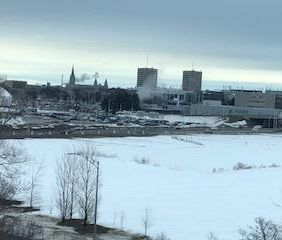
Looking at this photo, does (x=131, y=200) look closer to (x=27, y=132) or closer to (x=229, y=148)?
(x=229, y=148)

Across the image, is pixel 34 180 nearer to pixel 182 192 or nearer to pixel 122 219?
pixel 182 192

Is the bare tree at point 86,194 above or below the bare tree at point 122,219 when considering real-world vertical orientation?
above

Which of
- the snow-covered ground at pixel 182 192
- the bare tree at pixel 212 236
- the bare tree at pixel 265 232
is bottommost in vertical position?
the snow-covered ground at pixel 182 192

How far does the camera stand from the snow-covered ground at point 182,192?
1195 inches

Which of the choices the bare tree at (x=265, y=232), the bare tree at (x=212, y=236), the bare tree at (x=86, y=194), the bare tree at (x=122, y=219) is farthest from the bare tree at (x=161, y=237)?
the bare tree at (x=86, y=194)

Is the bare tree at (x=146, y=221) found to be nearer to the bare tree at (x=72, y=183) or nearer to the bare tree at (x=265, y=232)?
the bare tree at (x=72, y=183)

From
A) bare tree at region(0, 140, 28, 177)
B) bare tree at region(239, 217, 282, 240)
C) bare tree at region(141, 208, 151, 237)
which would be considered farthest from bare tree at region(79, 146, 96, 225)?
bare tree at region(239, 217, 282, 240)

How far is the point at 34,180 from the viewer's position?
3934 centimetres

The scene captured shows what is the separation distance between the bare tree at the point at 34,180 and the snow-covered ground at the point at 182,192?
0.55 metres

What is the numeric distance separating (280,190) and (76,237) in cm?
1916

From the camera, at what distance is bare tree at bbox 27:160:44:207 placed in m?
35.9

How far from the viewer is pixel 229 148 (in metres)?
86.5

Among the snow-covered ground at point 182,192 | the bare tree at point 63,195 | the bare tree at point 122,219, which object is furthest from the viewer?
the bare tree at point 63,195

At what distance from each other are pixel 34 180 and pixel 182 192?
31.0ft
